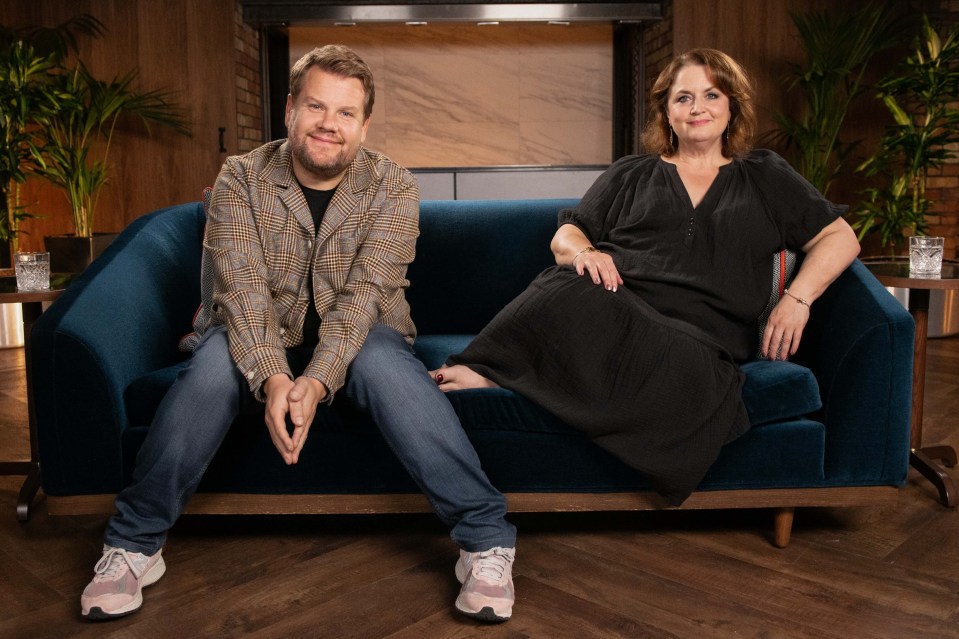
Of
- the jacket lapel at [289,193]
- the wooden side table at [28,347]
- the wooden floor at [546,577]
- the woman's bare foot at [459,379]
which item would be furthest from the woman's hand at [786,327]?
the wooden side table at [28,347]

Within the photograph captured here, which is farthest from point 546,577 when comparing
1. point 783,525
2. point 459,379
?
point 783,525

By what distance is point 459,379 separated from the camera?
2211 mm

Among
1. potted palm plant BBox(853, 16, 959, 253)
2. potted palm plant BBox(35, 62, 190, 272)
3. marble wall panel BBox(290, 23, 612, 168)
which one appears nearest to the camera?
potted palm plant BBox(853, 16, 959, 253)

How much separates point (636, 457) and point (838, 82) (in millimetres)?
4310

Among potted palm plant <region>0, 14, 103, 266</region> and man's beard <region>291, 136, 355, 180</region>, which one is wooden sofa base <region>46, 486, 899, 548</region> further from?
potted palm plant <region>0, 14, 103, 266</region>

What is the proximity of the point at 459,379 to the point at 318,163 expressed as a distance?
1.96ft

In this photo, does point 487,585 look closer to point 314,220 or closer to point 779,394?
point 779,394

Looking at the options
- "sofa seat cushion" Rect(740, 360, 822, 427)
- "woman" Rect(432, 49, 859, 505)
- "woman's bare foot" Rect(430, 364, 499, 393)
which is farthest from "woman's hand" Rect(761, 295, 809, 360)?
"woman's bare foot" Rect(430, 364, 499, 393)

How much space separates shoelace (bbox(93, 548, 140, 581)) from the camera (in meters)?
1.89

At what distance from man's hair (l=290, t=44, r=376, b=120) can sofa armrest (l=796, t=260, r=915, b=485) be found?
4.05 ft

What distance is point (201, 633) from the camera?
181cm

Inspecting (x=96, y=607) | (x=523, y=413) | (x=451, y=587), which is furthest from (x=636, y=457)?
(x=96, y=607)

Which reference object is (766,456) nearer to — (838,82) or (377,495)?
(377,495)

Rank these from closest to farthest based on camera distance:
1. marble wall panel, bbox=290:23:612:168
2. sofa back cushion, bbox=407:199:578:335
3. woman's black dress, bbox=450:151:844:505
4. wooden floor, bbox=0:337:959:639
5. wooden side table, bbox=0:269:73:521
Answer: wooden floor, bbox=0:337:959:639
woman's black dress, bbox=450:151:844:505
wooden side table, bbox=0:269:73:521
sofa back cushion, bbox=407:199:578:335
marble wall panel, bbox=290:23:612:168
